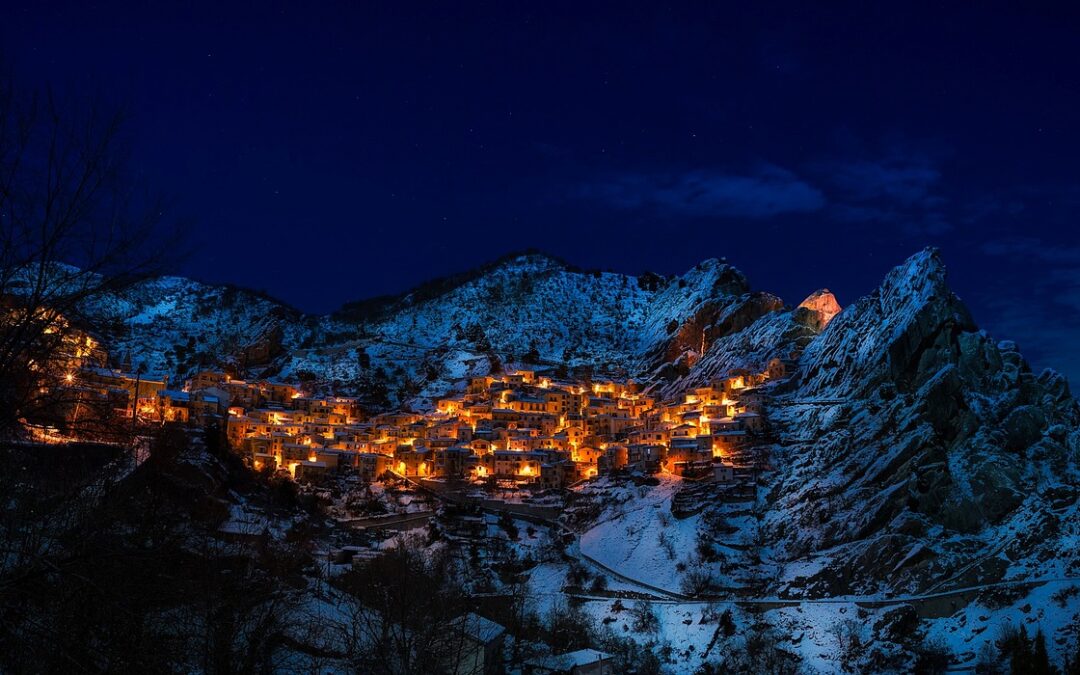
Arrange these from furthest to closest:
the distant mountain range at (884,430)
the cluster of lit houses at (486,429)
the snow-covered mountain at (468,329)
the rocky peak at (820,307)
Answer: the snow-covered mountain at (468,329) < the rocky peak at (820,307) < the cluster of lit houses at (486,429) < the distant mountain range at (884,430)

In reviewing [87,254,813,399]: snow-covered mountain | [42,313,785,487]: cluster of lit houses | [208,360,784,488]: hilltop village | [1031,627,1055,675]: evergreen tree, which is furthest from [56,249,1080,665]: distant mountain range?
[208,360,784,488]: hilltop village

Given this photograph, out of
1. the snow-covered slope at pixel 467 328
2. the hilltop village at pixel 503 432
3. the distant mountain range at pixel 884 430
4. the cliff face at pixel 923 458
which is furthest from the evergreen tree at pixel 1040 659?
the snow-covered slope at pixel 467 328

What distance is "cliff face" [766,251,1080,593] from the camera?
44.2 metres

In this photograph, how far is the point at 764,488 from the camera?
54.9 meters

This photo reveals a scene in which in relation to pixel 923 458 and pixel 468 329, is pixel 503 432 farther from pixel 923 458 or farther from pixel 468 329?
pixel 468 329

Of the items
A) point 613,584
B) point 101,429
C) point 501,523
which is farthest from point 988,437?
point 101,429

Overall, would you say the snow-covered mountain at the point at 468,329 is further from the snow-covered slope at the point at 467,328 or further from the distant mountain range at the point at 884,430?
the distant mountain range at the point at 884,430

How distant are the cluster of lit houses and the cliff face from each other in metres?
7.17

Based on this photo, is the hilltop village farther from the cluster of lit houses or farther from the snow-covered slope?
the snow-covered slope

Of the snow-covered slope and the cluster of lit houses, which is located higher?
the snow-covered slope

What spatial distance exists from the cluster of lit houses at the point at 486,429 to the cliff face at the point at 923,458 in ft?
23.5

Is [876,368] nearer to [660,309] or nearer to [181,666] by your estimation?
[181,666]

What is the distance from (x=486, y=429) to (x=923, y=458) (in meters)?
39.5

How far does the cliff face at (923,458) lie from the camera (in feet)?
145
